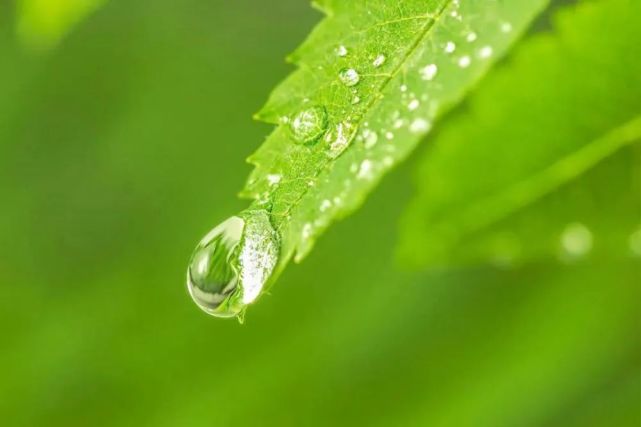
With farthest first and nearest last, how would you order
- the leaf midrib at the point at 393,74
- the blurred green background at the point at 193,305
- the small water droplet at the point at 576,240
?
the blurred green background at the point at 193,305
the small water droplet at the point at 576,240
the leaf midrib at the point at 393,74

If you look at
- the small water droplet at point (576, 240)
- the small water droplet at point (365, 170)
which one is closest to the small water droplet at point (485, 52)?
the small water droplet at point (365, 170)

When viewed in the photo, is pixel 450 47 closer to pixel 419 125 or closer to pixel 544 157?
pixel 419 125

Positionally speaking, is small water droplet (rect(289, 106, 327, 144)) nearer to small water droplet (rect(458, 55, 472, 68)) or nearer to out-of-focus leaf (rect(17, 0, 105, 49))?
small water droplet (rect(458, 55, 472, 68))

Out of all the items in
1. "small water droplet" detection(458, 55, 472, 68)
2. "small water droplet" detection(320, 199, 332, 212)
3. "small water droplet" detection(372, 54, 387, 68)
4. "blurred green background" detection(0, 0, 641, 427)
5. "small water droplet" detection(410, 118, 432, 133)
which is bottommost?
"small water droplet" detection(320, 199, 332, 212)

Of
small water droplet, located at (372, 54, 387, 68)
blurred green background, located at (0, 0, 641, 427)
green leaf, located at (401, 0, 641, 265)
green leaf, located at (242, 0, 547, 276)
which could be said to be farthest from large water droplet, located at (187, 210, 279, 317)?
blurred green background, located at (0, 0, 641, 427)

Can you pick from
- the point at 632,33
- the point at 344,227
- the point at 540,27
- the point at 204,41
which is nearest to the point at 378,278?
the point at 344,227

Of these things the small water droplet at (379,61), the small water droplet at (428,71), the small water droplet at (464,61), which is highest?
the small water droplet at (464,61)

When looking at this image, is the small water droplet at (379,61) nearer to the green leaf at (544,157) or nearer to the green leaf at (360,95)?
the green leaf at (360,95)
